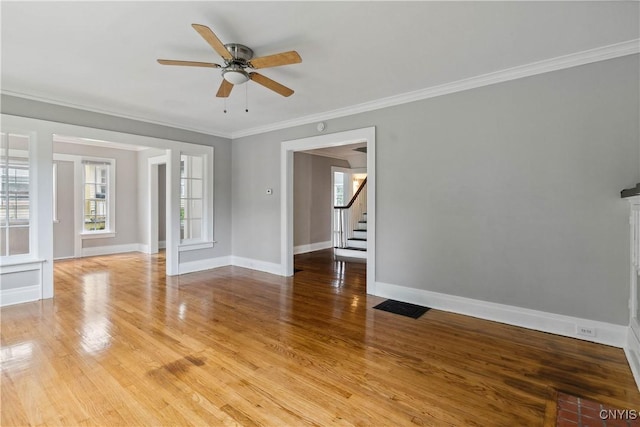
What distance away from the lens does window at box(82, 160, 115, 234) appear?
290 inches

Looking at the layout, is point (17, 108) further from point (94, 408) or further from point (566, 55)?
point (566, 55)

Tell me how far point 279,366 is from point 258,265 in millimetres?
3572

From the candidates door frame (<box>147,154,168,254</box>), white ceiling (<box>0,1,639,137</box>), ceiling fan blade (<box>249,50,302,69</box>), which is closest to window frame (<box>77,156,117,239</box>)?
door frame (<box>147,154,168,254</box>)

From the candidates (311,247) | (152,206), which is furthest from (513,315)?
(152,206)

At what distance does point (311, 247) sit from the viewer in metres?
8.28

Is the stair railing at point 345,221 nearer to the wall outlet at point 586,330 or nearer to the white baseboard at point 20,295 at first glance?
the wall outlet at point 586,330

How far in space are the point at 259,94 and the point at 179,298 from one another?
9.42 ft

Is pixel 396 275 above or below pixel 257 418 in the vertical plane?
above

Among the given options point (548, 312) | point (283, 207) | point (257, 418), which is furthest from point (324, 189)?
point (257, 418)

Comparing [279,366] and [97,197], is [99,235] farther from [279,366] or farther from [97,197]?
[279,366]

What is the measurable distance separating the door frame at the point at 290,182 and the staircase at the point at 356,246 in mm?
1842

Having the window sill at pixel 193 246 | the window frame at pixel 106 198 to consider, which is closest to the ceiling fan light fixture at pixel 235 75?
the window sill at pixel 193 246

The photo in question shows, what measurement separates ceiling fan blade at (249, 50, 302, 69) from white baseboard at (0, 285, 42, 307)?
4124mm

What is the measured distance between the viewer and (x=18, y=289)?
4008mm
